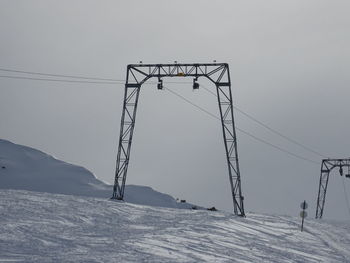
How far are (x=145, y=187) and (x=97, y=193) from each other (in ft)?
49.2

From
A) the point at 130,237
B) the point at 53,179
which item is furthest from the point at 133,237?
the point at 53,179

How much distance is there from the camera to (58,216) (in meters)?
21.1

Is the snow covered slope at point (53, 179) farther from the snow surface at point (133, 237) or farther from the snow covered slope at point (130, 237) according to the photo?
the snow covered slope at point (130, 237)

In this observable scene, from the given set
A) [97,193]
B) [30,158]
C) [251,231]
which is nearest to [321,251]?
[251,231]

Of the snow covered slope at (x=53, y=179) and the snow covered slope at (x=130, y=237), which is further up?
the snow covered slope at (x=53, y=179)

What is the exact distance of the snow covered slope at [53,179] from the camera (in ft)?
234

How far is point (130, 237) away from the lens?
17.4m

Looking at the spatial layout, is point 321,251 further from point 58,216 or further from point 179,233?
point 58,216

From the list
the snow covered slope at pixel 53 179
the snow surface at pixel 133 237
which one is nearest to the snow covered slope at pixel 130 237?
the snow surface at pixel 133 237

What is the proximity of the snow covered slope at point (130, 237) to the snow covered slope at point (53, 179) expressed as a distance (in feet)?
142

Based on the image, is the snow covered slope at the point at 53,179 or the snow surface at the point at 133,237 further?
the snow covered slope at the point at 53,179

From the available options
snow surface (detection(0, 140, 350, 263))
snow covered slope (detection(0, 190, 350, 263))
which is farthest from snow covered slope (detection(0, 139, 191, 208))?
snow covered slope (detection(0, 190, 350, 263))

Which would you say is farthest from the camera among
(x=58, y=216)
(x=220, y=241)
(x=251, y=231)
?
(x=251, y=231)

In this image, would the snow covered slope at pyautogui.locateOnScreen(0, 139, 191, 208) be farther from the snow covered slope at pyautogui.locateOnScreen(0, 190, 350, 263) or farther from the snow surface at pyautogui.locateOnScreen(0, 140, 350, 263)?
the snow covered slope at pyautogui.locateOnScreen(0, 190, 350, 263)
